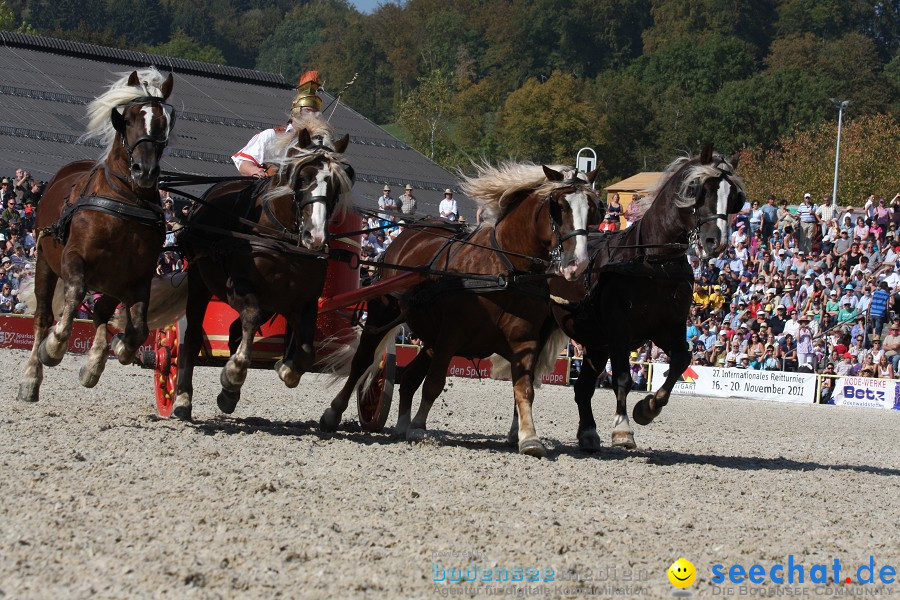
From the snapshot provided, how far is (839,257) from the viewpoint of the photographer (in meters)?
21.1

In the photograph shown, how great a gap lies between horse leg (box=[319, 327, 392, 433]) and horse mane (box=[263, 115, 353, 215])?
1.27m

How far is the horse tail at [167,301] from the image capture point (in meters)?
8.97

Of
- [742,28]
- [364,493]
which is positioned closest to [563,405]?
[364,493]

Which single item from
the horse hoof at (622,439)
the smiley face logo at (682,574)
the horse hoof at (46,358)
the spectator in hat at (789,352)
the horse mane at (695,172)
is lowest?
the smiley face logo at (682,574)

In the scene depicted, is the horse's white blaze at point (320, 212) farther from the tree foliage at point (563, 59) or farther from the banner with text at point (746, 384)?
the tree foliage at point (563, 59)

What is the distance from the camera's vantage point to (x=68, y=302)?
7.53 metres

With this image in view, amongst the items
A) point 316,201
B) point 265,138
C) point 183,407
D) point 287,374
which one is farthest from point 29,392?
point 316,201

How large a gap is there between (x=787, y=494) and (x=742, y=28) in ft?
302

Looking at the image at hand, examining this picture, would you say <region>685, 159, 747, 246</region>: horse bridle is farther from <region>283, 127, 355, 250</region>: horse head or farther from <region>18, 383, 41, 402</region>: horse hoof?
<region>18, 383, 41, 402</region>: horse hoof

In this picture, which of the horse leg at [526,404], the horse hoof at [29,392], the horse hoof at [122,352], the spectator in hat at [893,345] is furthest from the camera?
the spectator in hat at [893,345]

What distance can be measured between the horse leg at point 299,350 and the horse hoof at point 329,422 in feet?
3.18

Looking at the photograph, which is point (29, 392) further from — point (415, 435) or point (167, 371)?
point (415, 435)

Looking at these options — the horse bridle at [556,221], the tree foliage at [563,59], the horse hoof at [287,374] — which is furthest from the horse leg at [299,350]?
the tree foliage at [563,59]

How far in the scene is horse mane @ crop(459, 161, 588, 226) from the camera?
26.8 feet
